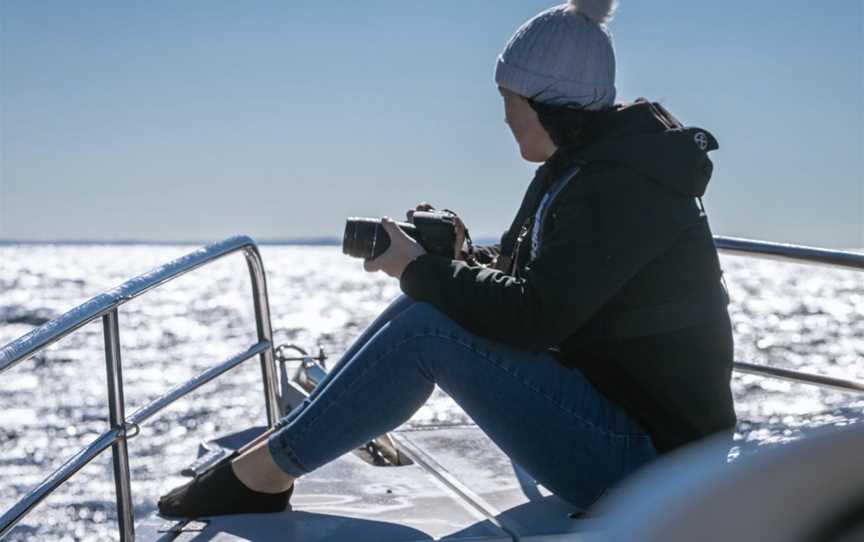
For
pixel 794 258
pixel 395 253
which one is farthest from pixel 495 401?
pixel 794 258

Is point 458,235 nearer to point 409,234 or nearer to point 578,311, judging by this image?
point 409,234

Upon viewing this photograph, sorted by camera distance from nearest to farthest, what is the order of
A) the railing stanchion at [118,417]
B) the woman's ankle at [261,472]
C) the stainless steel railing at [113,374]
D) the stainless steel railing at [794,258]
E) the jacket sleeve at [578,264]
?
the stainless steel railing at [113,374] → the jacket sleeve at [578,264] → the railing stanchion at [118,417] → the woman's ankle at [261,472] → the stainless steel railing at [794,258]

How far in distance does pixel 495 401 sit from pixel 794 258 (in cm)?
114

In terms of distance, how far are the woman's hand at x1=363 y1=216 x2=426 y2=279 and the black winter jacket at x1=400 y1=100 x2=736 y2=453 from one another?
0.14 metres

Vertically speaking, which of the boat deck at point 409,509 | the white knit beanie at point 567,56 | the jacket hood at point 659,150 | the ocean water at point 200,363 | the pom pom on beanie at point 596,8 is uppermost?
the pom pom on beanie at point 596,8

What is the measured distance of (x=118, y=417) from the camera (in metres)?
2.48

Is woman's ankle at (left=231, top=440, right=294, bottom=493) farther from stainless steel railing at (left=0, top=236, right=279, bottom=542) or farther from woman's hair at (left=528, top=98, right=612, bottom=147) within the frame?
woman's hair at (left=528, top=98, right=612, bottom=147)

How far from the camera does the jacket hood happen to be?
231 centimetres

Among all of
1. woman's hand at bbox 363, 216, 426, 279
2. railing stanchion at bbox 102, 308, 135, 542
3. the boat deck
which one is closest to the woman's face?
woman's hand at bbox 363, 216, 426, 279

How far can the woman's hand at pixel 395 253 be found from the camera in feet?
8.34

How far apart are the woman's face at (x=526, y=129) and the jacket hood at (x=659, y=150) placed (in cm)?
17

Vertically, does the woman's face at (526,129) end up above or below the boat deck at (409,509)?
above

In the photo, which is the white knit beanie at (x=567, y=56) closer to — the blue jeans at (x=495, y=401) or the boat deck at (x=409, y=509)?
the blue jeans at (x=495, y=401)

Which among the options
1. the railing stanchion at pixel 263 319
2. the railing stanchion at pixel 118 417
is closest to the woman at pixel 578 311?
the railing stanchion at pixel 118 417
